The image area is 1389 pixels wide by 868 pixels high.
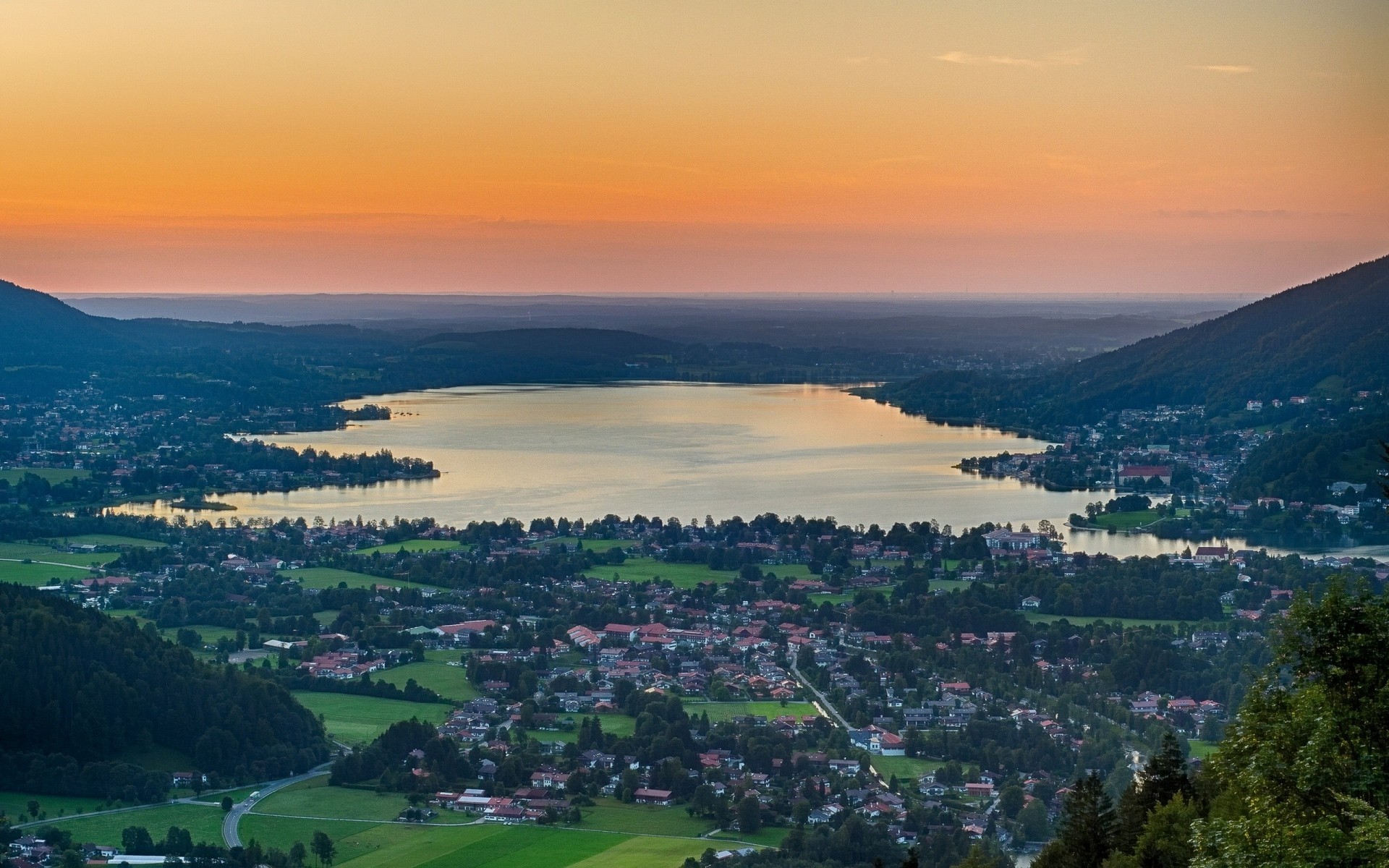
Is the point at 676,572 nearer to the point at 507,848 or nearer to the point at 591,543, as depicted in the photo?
the point at 591,543

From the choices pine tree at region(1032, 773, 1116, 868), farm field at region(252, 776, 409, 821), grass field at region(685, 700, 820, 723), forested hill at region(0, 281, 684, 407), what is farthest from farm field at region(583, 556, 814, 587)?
forested hill at region(0, 281, 684, 407)

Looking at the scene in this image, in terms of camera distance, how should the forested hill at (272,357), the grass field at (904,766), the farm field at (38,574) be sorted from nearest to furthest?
the grass field at (904,766), the farm field at (38,574), the forested hill at (272,357)

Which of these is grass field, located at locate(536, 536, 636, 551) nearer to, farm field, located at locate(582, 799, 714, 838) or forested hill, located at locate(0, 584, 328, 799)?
forested hill, located at locate(0, 584, 328, 799)

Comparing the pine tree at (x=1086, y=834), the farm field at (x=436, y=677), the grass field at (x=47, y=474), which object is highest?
the pine tree at (x=1086, y=834)

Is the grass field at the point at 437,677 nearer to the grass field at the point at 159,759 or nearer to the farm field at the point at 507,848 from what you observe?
the grass field at the point at 159,759

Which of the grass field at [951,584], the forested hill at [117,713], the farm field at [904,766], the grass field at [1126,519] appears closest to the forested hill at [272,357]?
the grass field at [1126,519]
